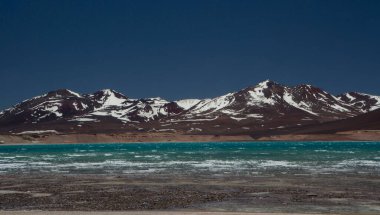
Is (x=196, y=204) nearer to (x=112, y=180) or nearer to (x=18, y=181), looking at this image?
(x=112, y=180)

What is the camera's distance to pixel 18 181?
28328mm

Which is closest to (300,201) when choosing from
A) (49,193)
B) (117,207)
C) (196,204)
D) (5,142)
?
(196,204)

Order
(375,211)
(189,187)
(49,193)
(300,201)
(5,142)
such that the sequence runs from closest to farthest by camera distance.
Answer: (375,211), (300,201), (49,193), (189,187), (5,142)

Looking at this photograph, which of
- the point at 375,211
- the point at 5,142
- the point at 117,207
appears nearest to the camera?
the point at 375,211

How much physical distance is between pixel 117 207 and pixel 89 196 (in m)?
3.52

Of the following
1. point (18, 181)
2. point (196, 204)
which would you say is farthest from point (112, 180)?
point (196, 204)

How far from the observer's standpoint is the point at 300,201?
59.3ft

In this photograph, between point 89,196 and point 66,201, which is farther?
point 89,196

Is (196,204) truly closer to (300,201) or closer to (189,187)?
(300,201)

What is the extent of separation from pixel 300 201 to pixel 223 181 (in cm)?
855

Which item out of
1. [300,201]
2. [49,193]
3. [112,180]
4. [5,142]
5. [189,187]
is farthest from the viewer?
[5,142]

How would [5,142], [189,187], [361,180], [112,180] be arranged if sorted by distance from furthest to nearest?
[5,142] → [112,180] → [361,180] → [189,187]

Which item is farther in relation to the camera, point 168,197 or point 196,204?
point 168,197

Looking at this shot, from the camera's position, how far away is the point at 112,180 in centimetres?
2775
